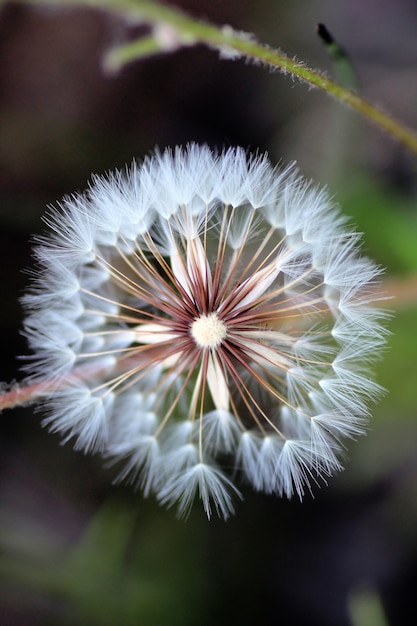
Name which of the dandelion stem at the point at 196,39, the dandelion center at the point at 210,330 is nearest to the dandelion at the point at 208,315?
the dandelion center at the point at 210,330

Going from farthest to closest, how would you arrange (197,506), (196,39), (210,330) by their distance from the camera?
(197,506)
(210,330)
(196,39)

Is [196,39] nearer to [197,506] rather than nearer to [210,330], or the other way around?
[210,330]

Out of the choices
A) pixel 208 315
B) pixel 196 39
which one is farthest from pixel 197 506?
pixel 196 39

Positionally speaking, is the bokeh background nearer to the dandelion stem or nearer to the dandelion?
the dandelion

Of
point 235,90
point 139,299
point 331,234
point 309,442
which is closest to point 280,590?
point 309,442

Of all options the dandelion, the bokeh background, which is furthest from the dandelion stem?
the bokeh background

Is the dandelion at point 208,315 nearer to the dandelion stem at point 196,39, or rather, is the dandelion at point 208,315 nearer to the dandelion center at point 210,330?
the dandelion center at point 210,330
